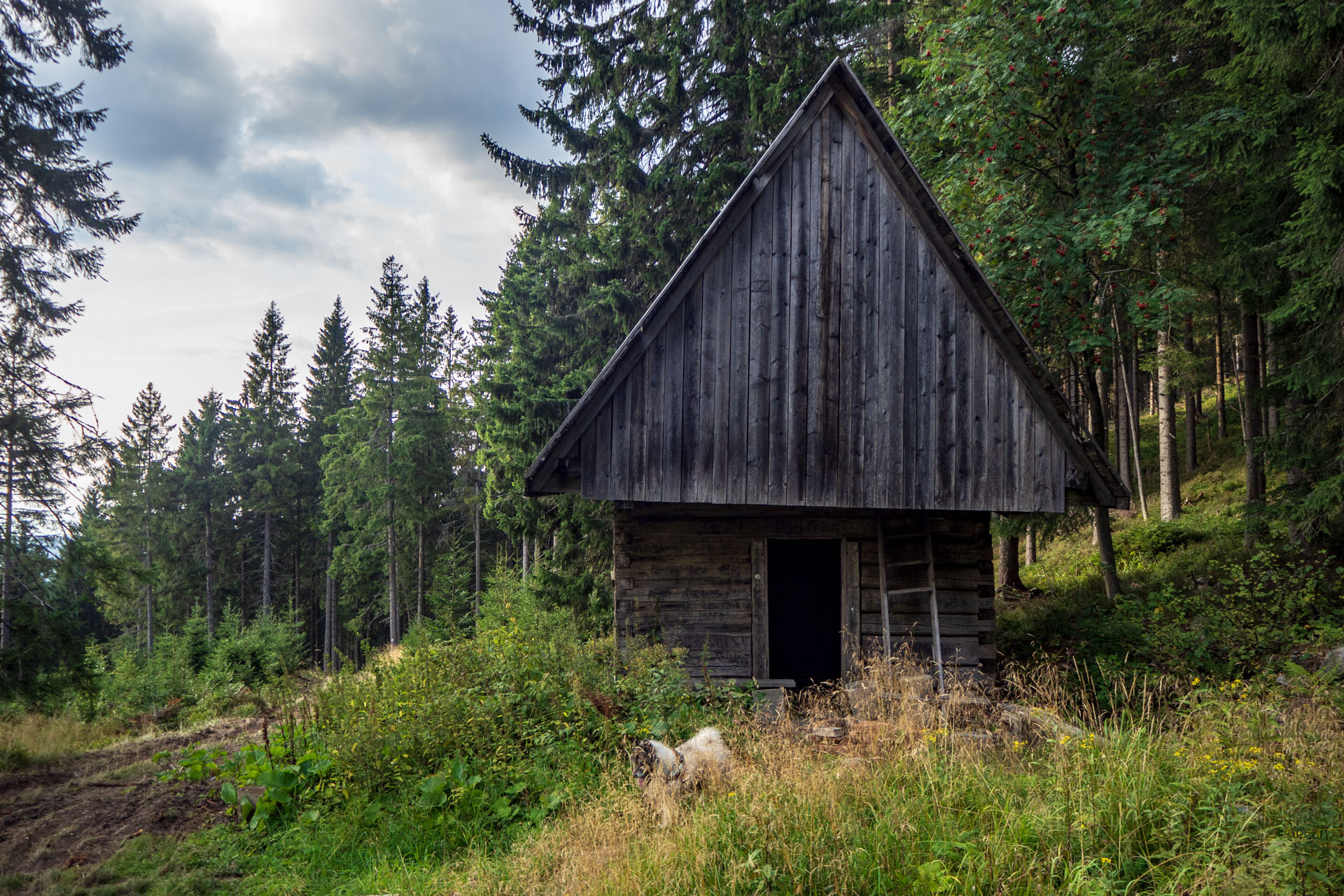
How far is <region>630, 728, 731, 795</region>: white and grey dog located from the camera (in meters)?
4.86

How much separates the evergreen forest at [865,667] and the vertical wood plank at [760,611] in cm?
69

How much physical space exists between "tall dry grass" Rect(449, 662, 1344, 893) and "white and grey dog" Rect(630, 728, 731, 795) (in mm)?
147

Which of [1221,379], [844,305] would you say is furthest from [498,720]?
[1221,379]

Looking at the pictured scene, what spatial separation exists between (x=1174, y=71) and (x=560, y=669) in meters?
12.2

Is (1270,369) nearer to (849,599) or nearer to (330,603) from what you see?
(849,599)

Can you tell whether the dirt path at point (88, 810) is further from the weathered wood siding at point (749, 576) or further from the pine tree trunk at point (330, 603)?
the pine tree trunk at point (330, 603)

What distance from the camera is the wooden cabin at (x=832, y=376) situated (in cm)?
750

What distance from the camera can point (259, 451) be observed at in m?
35.3

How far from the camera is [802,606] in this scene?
12.0 metres

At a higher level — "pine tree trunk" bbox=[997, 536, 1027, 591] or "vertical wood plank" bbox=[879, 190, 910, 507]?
"vertical wood plank" bbox=[879, 190, 910, 507]

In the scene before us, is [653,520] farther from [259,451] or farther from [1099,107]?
[259,451]

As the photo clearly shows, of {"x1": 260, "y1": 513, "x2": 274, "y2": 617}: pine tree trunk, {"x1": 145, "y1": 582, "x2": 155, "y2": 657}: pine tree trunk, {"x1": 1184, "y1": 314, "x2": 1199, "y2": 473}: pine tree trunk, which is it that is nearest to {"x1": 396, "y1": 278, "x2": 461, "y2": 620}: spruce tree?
{"x1": 260, "y1": 513, "x2": 274, "y2": 617}: pine tree trunk

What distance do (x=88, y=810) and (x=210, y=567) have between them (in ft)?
110

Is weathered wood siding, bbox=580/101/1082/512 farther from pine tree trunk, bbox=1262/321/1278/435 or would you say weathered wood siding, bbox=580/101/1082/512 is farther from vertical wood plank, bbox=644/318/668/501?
pine tree trunk, bbox=1262/321/1278/435
